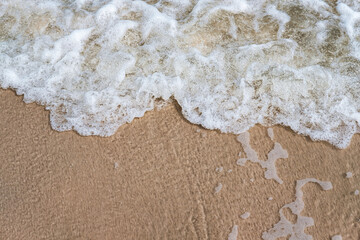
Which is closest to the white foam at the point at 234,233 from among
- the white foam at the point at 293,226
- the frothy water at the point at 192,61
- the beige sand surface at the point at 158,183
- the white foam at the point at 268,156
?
the beige sand surface at the point at 158,183

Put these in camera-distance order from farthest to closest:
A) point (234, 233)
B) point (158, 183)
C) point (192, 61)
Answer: point (192, 61) → point (158, 183) → point (234, 233)

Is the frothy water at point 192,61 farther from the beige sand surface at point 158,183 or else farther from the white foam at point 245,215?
the white foam at point 245,215

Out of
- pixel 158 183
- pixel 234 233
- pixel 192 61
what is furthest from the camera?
pixel 192 61

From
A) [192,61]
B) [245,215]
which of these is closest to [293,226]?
[245,215]

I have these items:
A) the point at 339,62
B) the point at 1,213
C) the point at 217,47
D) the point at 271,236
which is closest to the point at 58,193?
the point at 1,213

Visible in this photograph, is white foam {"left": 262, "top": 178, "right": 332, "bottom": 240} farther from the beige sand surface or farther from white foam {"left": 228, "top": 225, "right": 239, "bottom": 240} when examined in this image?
white foam {"left": 228, "top": 225, "right": 239, "bottom": 240}

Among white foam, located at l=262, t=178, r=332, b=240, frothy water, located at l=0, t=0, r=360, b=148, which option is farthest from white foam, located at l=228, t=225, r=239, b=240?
frothy water, located at l=0, t=0, r=360, b=148

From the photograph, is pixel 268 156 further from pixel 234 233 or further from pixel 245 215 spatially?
pixel 234 233
